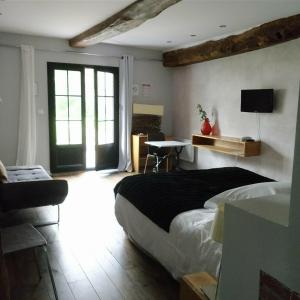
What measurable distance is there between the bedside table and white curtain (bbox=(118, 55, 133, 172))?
4.71 metres

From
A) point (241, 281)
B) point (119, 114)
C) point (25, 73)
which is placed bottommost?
point (241, 281)

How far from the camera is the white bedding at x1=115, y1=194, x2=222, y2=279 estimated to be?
191 centimetres

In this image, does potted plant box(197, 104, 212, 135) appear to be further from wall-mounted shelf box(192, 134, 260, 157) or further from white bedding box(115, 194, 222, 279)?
white bedding box(115, 194, 222, 279)

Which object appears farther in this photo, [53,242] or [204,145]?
[204,145]

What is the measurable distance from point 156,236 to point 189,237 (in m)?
0.45

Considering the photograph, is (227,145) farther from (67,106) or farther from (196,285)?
(196,285)

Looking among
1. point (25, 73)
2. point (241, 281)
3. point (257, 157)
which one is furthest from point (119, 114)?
point (241, 281)

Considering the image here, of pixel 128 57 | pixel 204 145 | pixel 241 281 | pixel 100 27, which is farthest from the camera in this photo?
pixel 128 57

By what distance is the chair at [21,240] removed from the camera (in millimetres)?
2004

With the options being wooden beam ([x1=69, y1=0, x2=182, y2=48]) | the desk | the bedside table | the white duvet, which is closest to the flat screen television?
the desk

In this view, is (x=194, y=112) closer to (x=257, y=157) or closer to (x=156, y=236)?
(x=257, y=157)

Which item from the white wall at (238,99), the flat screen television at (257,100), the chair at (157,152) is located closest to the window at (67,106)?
the chair at (157,152)

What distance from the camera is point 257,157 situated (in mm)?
4812

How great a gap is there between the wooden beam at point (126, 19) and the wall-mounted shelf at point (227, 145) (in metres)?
2.34
